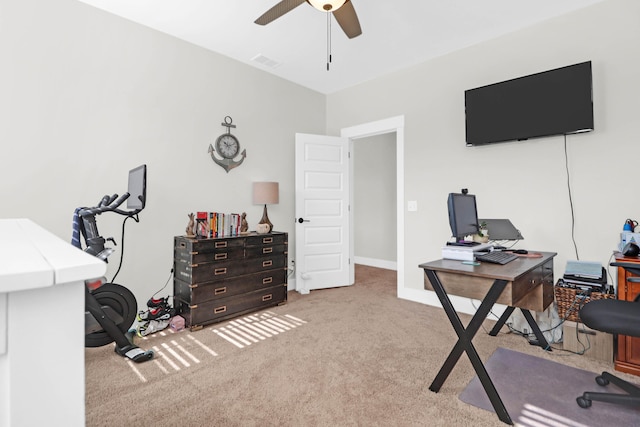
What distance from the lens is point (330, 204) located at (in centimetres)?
436

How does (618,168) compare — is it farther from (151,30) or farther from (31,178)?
(31,178)

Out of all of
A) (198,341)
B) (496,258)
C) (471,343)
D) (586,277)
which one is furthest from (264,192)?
(586,277)

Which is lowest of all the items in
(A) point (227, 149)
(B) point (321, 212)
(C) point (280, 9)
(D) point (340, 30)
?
(B) point (321, 212)

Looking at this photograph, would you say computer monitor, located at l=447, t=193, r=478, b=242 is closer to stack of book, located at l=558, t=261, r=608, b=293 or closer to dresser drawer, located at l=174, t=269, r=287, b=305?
stack of book, located at l=558, t=261, r=608, b=293

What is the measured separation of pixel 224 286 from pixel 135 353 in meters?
0.91

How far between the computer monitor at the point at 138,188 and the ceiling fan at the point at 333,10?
1454 mm

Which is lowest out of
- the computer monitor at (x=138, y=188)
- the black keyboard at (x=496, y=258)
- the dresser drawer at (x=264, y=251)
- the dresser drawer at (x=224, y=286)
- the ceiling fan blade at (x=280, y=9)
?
the dresser drawer at (x=224, y=286)

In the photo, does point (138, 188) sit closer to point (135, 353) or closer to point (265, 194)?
point (135, 353)

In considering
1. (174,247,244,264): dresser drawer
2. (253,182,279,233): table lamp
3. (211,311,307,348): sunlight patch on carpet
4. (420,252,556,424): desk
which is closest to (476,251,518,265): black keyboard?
(420,252,556,424): desk

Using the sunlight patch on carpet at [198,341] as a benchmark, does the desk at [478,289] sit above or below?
above

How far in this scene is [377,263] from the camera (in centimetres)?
600

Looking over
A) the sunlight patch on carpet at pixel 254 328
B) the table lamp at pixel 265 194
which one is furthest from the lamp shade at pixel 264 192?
the sunlight patch on carpet at pixel 254 328

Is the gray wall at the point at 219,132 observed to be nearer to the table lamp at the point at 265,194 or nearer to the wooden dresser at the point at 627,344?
the table lamp at the point at 265,194

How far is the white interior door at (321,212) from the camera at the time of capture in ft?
13.7
